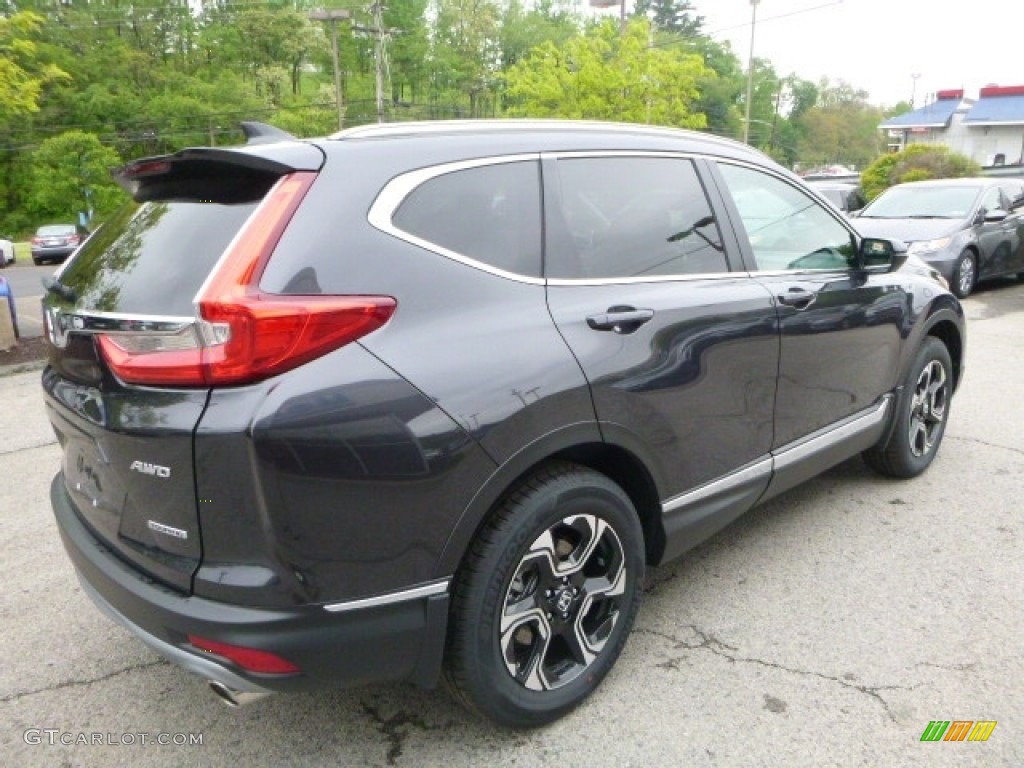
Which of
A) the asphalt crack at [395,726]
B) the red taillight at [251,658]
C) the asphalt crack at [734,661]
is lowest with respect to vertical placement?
the asphalt crack at [395,726]

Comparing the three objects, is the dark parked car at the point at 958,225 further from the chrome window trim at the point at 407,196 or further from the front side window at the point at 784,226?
the chrome window trim at the point at 407,196

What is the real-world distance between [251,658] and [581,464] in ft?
3.67

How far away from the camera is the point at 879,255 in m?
3.75

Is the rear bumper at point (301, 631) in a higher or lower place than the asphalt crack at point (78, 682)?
higher

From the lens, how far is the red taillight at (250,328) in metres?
1.81

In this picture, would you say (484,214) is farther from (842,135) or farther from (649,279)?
(842,135)

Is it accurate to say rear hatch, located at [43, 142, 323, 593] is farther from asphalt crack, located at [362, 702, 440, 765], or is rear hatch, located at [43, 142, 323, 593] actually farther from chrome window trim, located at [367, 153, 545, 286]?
asphalt crack, located at [362, 702, 440, 765]

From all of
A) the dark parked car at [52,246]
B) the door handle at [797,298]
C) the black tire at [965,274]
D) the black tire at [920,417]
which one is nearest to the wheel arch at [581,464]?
the door handle at [797,298]

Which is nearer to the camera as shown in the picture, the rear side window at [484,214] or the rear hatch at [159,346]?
the rear hatch at [159,346]

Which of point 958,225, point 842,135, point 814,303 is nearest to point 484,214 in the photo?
point 814,303

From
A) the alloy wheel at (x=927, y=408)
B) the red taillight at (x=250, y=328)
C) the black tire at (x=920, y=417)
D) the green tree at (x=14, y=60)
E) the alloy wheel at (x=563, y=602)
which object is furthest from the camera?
the green tree at (x=14, y=60)

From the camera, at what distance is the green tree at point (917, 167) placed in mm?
18547

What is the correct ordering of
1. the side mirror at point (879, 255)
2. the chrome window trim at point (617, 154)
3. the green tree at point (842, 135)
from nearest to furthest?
the chrome window trim at point (617, 154)
the side mirror at point (879, 255)
the green tree at point (842, 135)

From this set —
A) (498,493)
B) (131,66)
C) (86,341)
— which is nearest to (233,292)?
(86,341)
